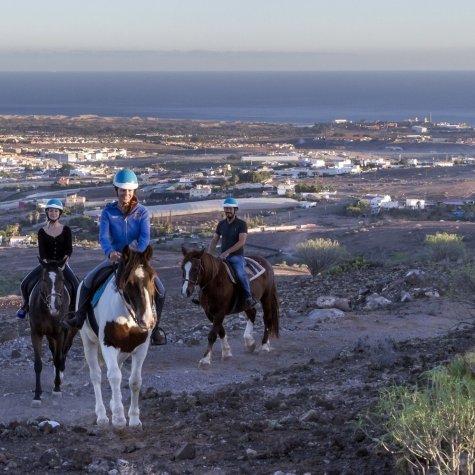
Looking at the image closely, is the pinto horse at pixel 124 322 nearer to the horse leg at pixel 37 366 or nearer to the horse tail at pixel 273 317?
the horse leg at pixel 37 366

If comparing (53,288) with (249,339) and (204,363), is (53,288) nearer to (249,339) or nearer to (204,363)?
(204,363)

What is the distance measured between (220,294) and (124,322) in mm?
4382

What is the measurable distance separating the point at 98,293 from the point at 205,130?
145m

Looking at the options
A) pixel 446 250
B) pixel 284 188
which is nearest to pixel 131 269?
pixel 446 250

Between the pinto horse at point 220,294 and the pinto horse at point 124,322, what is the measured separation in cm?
321

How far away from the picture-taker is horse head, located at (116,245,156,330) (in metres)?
9.66

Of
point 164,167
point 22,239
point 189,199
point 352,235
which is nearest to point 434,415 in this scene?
point 352,235

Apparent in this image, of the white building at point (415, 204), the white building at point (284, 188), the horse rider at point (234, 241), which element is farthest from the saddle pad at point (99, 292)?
the white building at point (284, 188)

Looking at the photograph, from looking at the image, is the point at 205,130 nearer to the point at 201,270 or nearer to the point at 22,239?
the point at 22,239

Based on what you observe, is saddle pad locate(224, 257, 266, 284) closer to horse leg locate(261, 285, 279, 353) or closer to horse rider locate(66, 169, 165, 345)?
horse leg locate(261, 285, 279, 353)

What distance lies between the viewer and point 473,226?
1671 inches

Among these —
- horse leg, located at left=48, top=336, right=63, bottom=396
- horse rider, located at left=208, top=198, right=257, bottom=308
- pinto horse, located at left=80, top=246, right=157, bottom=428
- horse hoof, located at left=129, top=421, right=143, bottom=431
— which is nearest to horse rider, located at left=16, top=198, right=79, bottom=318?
horse leg, located at left=48, top=336, right=63, bottom=396

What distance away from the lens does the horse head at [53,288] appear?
11.9 metres

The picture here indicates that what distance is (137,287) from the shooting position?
31.8 feet
